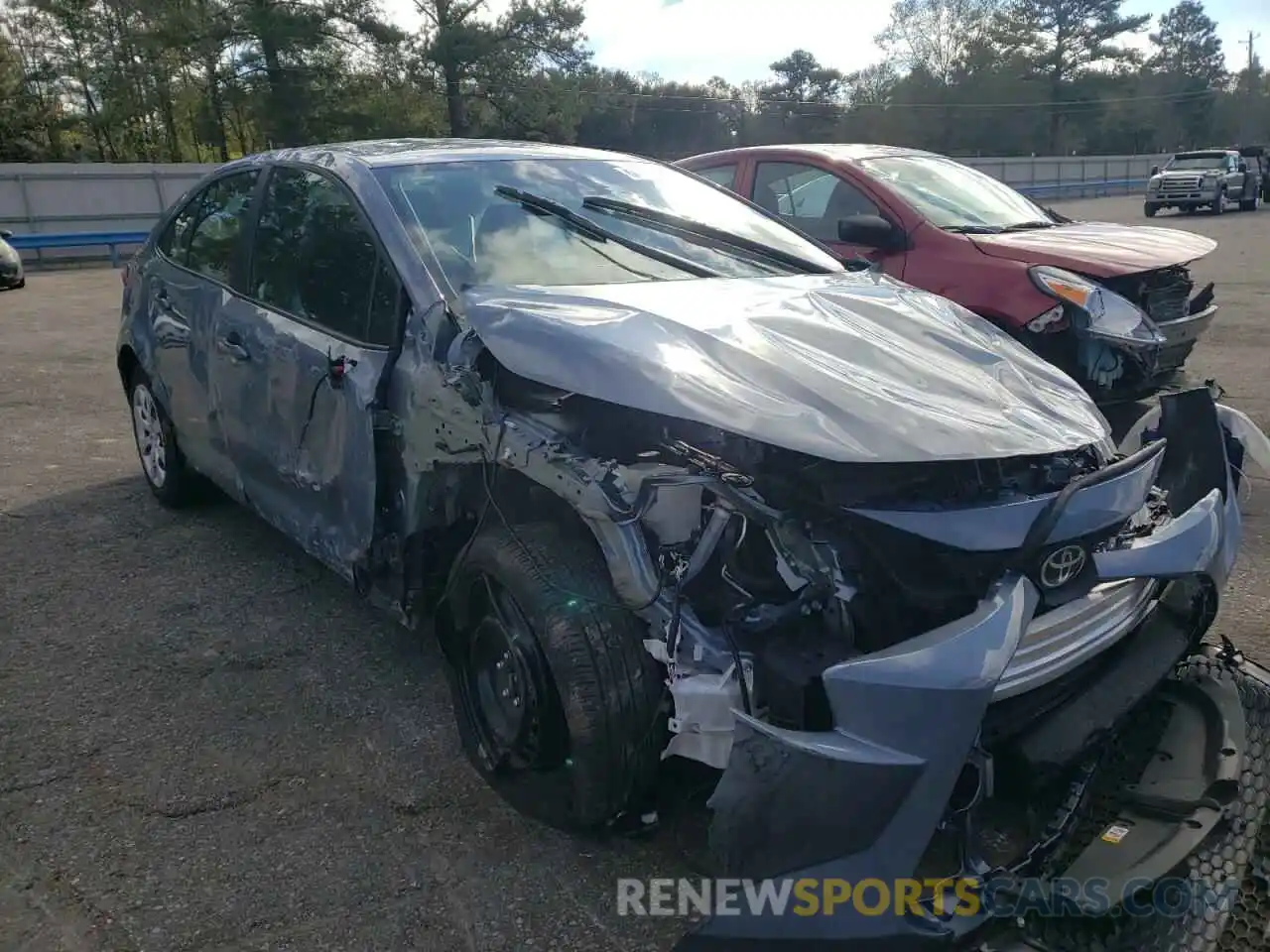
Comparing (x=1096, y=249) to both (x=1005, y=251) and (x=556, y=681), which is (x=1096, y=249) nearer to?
(x=1005, y=251)

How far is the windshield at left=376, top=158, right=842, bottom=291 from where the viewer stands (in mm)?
3238

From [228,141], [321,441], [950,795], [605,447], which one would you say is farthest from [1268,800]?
[228,141]

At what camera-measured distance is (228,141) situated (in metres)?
36.4

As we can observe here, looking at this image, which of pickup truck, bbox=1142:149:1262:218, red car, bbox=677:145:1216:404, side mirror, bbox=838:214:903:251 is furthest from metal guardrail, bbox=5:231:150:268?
pickup truck, bbox=1142:149:1262:218

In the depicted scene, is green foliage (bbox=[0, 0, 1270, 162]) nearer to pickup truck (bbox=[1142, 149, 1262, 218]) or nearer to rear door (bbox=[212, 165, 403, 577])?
pickup truck (bbox=[1142, 149, 1262, 218])

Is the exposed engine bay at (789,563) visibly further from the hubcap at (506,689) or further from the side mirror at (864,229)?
the side mirror at (864,229)

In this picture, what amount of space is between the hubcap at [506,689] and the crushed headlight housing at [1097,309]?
12.9ft

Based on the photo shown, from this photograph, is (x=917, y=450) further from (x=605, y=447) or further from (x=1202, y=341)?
(x=1202, y=341)

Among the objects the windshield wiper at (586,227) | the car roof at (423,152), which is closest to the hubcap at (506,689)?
the windshield wiper at (586,227)

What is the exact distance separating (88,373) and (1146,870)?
927 centimetres

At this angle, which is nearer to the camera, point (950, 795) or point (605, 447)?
point (950, 795)

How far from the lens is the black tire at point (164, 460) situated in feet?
16.1

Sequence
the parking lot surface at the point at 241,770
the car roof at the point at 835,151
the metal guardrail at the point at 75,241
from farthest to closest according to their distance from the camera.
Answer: the metal guardrail at the point at 75,241, the car roof at the point at 835,151, the parking lot surface at the point at 241,770

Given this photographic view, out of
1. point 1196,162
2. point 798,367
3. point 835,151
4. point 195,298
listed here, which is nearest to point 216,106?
point 1196,162
